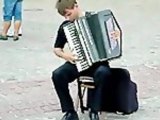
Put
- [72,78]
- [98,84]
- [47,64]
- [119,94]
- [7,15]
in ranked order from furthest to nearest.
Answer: [7,15] → [47,64] → [119,94] → [72,78] → [98,84]

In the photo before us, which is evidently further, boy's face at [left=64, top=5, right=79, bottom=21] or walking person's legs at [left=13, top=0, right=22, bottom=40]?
walking person's legs at [left=13, top=0, right=22, bottom=40]

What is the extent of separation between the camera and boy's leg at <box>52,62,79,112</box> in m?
5.95

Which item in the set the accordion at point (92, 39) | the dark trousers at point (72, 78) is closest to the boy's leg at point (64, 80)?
the dark trousers at point (72, 78)

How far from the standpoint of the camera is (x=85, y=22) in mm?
5934

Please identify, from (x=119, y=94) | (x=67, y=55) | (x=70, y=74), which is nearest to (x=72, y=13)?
(x=67, y=55)

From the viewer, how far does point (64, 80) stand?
19.5 feet

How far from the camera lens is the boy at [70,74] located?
5.90 meters

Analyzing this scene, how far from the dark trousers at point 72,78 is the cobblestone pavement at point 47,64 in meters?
0.33

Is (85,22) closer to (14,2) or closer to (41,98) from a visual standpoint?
(41,98)

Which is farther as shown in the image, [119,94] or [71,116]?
[119,94]

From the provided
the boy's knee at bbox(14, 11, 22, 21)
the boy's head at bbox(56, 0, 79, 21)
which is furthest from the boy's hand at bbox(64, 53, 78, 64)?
the boy's knee at bbox(14, 11, 22, 21)

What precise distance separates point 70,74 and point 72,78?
0.05 m

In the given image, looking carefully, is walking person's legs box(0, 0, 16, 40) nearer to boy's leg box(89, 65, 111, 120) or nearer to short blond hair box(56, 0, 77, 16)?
short blond hair box(56, 0, 77, 16)

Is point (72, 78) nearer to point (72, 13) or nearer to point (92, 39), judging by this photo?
point (92, 39)
